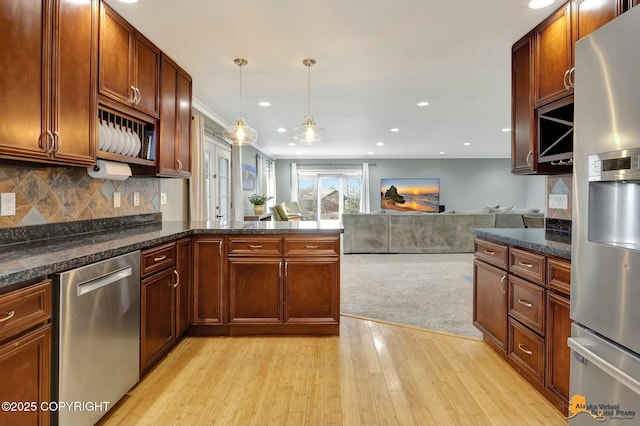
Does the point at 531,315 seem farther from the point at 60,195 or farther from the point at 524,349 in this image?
the point at 60,195

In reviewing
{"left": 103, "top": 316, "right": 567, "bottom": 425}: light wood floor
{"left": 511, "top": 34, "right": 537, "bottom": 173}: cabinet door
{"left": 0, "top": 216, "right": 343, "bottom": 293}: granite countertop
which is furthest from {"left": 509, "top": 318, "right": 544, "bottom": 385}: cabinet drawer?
{"left": 0, "top": 216, "right": 343, "bottom": 293}: granite countertop

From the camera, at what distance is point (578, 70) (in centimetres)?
147

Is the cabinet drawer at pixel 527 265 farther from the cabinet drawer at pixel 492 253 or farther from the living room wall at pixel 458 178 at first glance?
the living room wall at pixel 458 178

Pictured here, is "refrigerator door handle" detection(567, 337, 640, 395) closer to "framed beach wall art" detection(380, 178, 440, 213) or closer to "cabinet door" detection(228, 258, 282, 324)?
"cabinet door" detection(228, 258, 282, 324)

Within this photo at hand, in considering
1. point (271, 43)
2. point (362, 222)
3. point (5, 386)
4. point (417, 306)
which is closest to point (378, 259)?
point (362, 222)

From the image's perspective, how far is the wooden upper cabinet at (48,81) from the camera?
1537 millimetres

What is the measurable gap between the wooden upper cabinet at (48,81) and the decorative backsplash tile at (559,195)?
3.23 meters

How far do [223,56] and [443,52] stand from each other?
6.31ft

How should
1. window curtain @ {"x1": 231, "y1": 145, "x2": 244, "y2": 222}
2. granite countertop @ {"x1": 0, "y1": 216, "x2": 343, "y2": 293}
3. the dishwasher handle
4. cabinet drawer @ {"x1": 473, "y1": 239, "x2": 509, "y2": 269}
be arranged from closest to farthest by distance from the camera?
1. granite countertop @ {"x1": 0, "y1": 216, "x2": 343, "y2": 293}
2. the dishwasher handle
3. cabinet drawer @ {"x1": 473, "y1": 239, "x2": 509, "y2": 269}
4. window curtain @ {"x1": 231, "y1": 145, "x2": 244, "y2": 222}

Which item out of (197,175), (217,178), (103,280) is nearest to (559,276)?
(103,280)

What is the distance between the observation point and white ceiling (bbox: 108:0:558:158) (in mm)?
2355

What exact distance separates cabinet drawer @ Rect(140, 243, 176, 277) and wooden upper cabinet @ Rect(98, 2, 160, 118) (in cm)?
101

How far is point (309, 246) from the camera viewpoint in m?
2.83

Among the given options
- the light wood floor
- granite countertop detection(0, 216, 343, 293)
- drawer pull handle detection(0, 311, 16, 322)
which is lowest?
the light wood floor
